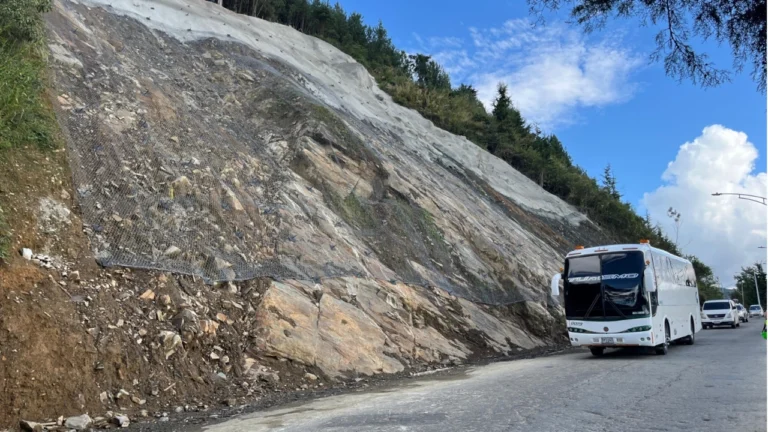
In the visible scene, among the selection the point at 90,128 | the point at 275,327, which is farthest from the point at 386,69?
the point at 275,327

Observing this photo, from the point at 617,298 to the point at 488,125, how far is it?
28.8 m

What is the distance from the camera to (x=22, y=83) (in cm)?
912

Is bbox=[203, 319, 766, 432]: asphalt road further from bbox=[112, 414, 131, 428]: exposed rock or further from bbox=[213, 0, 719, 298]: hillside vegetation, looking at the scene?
bbox=[213, 0, 719, 298]: hillside vegetation

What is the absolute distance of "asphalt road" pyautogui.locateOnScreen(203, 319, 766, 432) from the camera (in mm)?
5871

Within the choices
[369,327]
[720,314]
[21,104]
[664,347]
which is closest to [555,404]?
[369,327]

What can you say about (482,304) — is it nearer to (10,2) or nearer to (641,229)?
(10,2)

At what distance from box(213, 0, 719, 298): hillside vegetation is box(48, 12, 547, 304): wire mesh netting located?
16.8 meters

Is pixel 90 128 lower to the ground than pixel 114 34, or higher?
lower

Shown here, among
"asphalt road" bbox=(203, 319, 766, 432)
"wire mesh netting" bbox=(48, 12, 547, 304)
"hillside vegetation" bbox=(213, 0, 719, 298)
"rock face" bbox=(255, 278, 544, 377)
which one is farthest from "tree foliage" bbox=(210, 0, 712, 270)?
"asphalt road" bbox=(203, 319, 766, 432)

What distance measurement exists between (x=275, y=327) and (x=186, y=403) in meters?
2.34

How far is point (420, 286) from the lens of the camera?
14.2m

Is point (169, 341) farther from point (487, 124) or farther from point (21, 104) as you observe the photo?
point (487, 124)

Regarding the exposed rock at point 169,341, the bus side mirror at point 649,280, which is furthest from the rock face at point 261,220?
the bus side mirror at point 649,280

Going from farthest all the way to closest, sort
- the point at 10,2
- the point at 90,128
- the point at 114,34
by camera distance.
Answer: the point at 114,34 → the point at 90,128 → the point at 10,2
